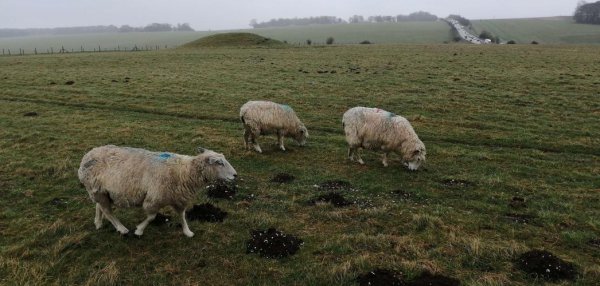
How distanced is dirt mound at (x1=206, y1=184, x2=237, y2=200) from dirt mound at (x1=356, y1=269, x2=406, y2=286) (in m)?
4.91

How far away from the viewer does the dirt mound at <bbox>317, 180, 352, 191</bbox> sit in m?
12.2

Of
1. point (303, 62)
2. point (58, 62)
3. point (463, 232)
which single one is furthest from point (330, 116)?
point (58, 62)

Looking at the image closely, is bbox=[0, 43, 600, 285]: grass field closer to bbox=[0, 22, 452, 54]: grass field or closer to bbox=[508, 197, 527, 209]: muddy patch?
bbox=[508, 197, 527, 209]: muddy patch

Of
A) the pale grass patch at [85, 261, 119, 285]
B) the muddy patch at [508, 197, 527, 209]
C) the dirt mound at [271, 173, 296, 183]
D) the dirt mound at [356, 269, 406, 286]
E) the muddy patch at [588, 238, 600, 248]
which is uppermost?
the dirt mound at [271, 173, 296, 183]

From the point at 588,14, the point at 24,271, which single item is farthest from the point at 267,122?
the point at 588,14

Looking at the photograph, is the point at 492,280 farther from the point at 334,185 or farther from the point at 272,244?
the point at 334,185

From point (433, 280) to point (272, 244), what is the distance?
329 centimetres

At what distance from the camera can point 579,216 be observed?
34.1ft

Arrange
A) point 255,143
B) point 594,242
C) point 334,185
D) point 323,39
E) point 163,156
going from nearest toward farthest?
1. point 594,242
2. point 163,156
3. point 334,185
4. point 255,143
5. point 323,39

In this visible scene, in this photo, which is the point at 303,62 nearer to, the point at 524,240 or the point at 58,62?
the point at 58,62

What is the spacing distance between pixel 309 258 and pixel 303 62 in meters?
37.0

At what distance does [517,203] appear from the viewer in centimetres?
1116

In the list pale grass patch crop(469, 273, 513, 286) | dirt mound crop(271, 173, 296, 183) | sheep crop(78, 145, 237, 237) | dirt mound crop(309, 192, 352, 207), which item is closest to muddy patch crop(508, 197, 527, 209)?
pale grass patch crop(469, 273, 513, 286)

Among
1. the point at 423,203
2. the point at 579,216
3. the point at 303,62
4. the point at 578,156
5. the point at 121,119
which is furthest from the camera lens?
the point at 303,62
